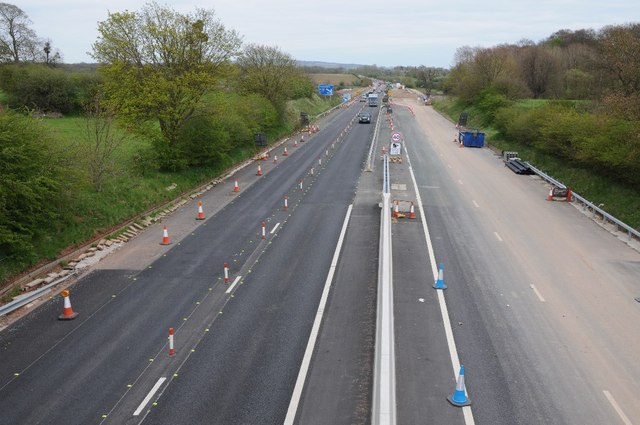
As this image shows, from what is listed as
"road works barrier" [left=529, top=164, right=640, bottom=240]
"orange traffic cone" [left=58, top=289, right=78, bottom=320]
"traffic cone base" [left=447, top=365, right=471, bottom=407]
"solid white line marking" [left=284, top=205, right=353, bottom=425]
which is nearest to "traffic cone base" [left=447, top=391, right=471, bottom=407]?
"traffic cone base" [left=447, top=365, right=471, bottom=407]

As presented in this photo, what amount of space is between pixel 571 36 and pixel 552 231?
99.3 meters

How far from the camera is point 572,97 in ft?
224

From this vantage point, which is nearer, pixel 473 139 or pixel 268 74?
pixel 473 139

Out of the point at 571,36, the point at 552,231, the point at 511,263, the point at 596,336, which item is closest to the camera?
the point at 596,336

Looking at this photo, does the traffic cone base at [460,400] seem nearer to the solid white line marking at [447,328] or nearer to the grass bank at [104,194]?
the solid white line marking at [447,328]

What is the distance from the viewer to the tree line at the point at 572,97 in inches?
1041

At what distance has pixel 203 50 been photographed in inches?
1264

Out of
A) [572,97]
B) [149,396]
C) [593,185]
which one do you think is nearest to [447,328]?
[149,396]

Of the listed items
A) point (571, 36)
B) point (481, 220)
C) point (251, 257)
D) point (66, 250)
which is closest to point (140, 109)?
point (66, 250)

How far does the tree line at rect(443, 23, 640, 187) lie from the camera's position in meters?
26.4

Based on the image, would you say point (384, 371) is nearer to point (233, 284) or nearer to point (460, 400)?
point (460, 400)

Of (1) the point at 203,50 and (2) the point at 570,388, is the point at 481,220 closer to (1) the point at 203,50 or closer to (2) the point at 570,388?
(2) the point at 570,388

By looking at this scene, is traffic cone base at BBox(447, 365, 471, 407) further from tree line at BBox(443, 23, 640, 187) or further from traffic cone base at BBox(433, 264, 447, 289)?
tree line at BBox(443, 23, 640, 187)

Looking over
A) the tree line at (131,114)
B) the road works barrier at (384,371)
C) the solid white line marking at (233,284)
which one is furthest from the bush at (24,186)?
the road works barrier at (384,371)
